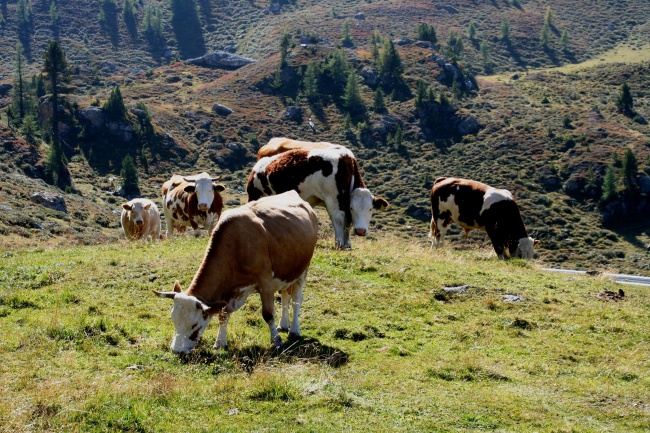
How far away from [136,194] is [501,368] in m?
66.4

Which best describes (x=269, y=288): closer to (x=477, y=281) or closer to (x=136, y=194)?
(x=477, y=281)

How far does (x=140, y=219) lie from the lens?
80.2ft

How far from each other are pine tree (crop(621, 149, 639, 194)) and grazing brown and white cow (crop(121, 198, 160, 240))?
5927 centimetres

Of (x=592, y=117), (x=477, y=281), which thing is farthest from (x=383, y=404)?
(x=592, y=117)

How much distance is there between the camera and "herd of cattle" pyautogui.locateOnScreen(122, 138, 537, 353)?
10.3 meters

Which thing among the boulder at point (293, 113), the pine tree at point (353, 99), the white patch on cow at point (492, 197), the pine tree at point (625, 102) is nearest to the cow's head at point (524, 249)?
the white patch on cow at point (492, 197)

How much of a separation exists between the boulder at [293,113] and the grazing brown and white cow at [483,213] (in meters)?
76.5

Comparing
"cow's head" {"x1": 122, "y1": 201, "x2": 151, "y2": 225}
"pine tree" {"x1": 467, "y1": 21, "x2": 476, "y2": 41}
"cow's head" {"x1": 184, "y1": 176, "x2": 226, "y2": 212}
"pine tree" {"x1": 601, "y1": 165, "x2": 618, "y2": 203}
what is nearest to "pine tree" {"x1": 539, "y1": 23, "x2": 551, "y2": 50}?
"pine tree" {"x1": 467, "y1": 21, "x2": 476, "y2": 41}

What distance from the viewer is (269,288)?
34.2ft

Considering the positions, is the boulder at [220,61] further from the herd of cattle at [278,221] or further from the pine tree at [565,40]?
the herd of cattle at [278,221]

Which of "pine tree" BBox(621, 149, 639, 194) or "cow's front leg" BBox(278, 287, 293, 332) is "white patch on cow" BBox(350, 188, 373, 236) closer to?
"cow's front leg" BBox(278, 287, 293, 332)

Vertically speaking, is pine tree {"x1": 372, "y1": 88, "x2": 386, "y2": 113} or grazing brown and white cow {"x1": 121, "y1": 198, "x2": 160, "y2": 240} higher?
grazing brown and white cow {"x1": 121, "y1": 198, "x2": 160, "y2": 240}

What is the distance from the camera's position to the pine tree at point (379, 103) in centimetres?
9938

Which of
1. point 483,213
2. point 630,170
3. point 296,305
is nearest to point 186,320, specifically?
point 296,305
